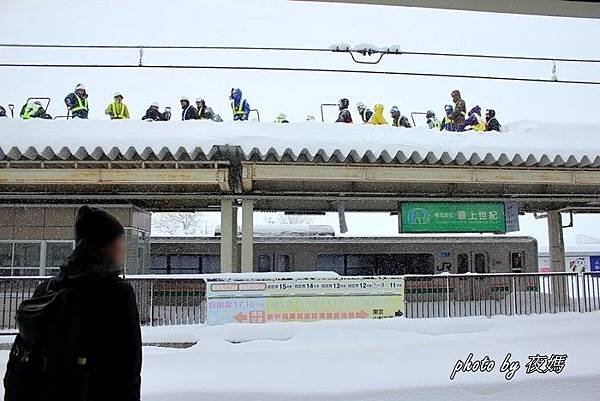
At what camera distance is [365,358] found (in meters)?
8.59

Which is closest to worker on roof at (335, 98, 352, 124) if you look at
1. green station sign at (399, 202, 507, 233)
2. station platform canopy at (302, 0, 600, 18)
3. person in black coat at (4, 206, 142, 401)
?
green station sign at (399, 202, 507, 233)

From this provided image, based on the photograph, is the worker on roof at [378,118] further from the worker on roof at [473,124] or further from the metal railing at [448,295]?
the metal railing at [448,295]

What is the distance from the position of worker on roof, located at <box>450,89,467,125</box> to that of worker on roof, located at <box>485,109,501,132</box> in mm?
557

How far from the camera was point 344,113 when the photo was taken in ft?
44.9

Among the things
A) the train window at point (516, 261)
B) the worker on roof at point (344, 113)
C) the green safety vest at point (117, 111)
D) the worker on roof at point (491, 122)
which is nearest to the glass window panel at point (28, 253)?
the green safety vest at point (117, 111)

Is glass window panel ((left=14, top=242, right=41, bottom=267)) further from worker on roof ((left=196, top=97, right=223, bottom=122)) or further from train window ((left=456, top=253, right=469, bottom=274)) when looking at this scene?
train window ((left=456, top=253, right=469, bottom=274))

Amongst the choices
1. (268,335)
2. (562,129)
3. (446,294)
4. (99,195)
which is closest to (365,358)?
(268,335)

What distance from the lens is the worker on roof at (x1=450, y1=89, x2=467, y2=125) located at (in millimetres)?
13964

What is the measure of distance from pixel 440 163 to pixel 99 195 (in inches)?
253

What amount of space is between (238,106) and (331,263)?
4904mm

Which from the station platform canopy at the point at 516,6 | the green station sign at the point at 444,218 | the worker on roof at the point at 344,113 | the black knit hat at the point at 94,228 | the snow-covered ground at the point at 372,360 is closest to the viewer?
the black knit hat at the point at 94,228

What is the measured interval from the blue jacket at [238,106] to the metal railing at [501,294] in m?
5.50

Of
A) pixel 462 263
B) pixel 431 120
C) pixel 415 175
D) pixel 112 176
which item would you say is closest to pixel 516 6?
pixel 415 175

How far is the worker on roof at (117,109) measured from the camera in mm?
13253
